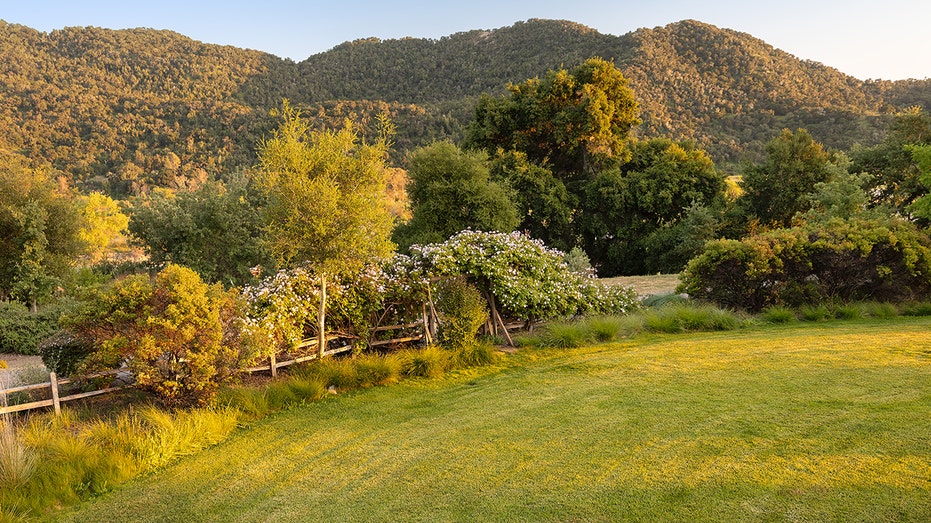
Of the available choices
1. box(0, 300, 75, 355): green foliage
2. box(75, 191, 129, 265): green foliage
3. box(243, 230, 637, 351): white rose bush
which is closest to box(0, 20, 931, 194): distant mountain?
box(75, 191, 129, 265): green foliage

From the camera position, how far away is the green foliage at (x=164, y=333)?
5926mm

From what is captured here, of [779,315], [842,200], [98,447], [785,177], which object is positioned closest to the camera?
[98,447]

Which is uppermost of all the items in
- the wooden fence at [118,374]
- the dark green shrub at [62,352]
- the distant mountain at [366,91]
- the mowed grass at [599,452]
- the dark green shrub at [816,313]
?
the distant mountain at [366,91]

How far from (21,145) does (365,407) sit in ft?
164

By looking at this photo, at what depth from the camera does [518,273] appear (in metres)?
10.1

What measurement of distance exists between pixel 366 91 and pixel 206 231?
164 ft

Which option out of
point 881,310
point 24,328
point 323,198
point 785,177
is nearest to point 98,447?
point 323,198

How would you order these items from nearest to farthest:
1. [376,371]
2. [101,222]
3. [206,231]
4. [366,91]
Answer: [376,371] → [206,231] → [101,222] → [366,91]

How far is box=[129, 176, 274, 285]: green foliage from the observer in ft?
45.5

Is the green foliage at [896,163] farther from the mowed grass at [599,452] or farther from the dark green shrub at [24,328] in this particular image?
the dark green shrub at [24,328]

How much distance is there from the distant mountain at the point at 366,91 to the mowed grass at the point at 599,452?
34.2 metres

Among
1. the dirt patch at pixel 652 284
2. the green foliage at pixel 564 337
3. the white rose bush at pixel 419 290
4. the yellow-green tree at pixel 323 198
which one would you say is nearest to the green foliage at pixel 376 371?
the yellow-green tree at pixel 323 198

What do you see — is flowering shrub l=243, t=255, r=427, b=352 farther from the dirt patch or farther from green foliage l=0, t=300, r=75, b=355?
green foliage l=0, t=300, r=75, b=355

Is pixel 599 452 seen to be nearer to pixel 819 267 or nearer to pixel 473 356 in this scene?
pixel 473 356
